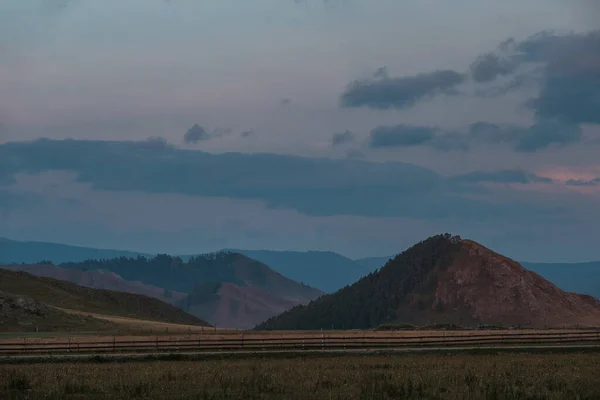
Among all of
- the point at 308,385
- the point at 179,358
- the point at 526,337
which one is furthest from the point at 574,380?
the point at 526,337

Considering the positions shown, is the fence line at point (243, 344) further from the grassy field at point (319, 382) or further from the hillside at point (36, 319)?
the hillside at point (36, 319)

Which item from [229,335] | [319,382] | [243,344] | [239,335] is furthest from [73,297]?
[319,382]

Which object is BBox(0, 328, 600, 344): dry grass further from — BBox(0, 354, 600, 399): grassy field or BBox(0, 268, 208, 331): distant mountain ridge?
BBox(0, 354, 600, 399): grassy field

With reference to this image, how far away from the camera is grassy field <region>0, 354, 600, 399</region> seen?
3153 cm

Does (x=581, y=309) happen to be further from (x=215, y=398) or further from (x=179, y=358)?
(x=215, y=398)

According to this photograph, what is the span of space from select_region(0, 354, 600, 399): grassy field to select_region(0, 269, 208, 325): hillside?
125 metres

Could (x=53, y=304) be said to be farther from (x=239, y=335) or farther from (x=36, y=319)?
(x=239, y=335)

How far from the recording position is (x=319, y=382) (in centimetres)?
3553

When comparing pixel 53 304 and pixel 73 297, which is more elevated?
pixel 73 297

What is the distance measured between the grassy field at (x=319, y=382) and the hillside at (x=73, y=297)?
125 m

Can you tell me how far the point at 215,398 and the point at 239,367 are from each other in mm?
16202

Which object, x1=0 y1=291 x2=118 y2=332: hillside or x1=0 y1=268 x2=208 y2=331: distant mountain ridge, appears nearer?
x1=0 y1=291 x2=118 y2=332: hillside

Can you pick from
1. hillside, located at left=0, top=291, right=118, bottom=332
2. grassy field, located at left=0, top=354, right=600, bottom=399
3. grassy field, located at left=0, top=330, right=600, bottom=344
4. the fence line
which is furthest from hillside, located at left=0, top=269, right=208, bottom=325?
grassy field, located at left=0, top=354, right=600, bottom=399

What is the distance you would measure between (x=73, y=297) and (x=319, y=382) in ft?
498
